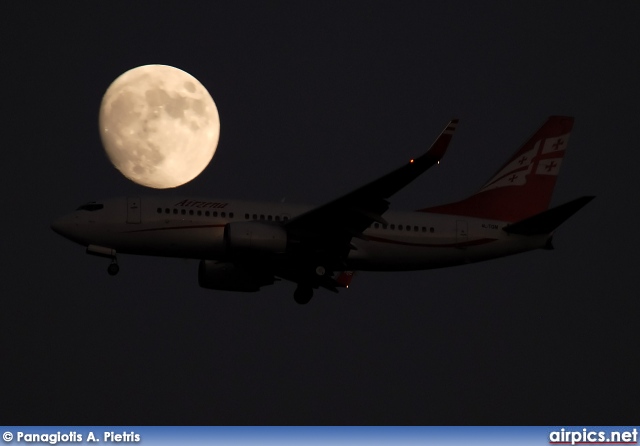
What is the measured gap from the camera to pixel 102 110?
249 ft

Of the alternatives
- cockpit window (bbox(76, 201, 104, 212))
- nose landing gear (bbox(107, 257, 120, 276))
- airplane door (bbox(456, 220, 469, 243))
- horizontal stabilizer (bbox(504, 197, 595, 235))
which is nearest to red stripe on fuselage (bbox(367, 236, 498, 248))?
airplane door (bbox(456, 220, 469, 243))

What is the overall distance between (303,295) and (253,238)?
20.0 ft

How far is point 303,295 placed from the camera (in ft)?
225

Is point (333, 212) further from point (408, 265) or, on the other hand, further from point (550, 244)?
point (550, 244)

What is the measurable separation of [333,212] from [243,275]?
7515 mm

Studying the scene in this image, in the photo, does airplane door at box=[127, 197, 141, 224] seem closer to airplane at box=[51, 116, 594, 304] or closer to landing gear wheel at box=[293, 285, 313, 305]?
airplane at box=[51, 116, 594, 304]

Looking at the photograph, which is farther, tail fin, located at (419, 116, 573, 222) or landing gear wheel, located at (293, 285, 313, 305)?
tail fin, located at (419, 116, 573, 222)

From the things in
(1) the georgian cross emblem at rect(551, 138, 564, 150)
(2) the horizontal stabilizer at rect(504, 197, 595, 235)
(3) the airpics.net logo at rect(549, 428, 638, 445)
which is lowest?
(3) the airpics.net logo at rect(549, 428, 638, 445)

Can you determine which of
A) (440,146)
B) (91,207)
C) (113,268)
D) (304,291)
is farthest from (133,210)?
(440,146)

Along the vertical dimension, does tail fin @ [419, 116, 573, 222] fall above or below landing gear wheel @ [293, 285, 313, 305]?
above

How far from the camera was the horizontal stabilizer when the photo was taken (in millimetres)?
64688

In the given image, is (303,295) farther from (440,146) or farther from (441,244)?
(440,146)

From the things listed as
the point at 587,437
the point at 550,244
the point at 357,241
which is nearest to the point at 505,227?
the point at 550,244

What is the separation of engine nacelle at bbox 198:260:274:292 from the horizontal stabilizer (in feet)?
33.3
